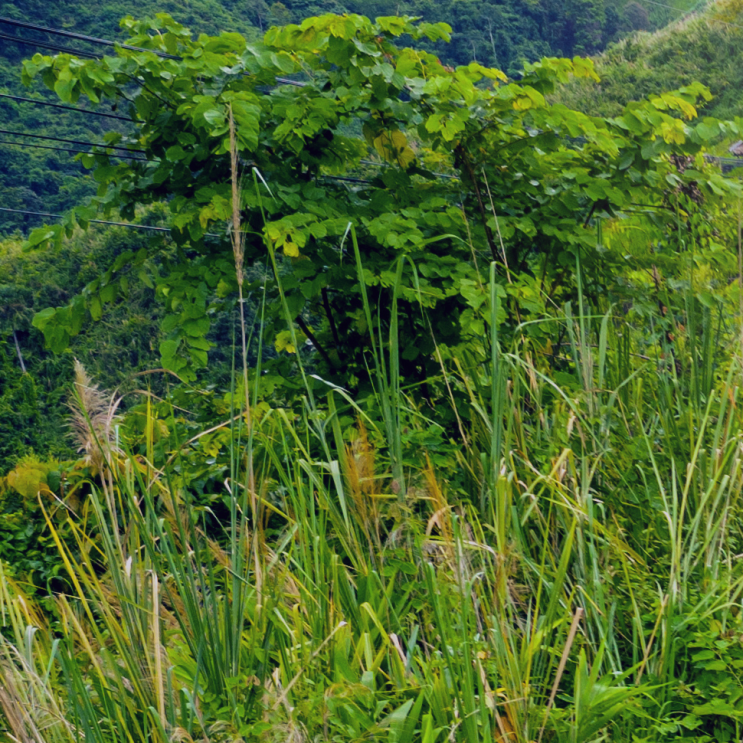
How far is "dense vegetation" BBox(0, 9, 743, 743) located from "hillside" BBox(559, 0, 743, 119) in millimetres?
18054

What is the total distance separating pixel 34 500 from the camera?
15.7ft

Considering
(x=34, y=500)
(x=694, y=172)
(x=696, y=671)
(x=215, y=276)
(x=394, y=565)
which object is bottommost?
(x=34, y=500)

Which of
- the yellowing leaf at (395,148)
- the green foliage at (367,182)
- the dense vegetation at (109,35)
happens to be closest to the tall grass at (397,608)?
the green foliage at (367,182)

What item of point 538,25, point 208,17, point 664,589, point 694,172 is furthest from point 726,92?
point 664,589

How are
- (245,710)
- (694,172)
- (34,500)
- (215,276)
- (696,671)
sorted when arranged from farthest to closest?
1. (34,500)
2. (694,172)
3. (215,276)
4. (696,671)
5. (245,710)

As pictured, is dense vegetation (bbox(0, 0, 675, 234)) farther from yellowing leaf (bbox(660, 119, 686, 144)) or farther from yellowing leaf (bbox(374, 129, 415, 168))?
yellowing leaf (bbox(660, 119, 686, 144))

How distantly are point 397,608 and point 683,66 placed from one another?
22391 mm

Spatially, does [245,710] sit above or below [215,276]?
below

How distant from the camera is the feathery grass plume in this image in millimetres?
1618

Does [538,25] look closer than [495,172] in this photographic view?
No

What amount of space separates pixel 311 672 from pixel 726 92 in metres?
21.1

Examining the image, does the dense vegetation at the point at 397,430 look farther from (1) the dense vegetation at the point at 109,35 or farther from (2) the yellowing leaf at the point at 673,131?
(1) the dense vegetation at the point at 109,35

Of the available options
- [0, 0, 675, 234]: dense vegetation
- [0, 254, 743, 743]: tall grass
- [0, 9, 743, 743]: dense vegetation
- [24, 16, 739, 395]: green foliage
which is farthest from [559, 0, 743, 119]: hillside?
[0, 254, 743, 743]: tall grass

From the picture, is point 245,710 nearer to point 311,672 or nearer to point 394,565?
point 311,672
